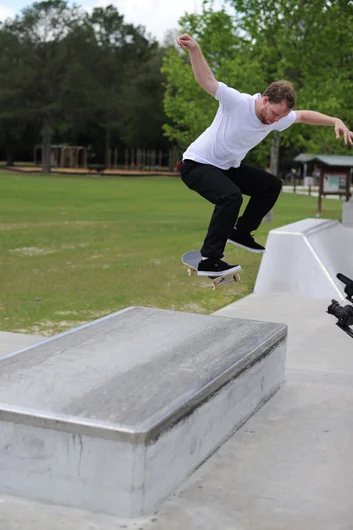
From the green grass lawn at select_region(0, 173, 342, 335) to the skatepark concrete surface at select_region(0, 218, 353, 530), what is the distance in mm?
4076

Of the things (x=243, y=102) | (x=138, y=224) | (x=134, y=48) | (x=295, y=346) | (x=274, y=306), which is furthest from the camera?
(x=134, y=48)

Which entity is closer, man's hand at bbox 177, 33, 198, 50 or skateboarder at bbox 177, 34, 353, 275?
man's hand at bbox 177, 33, 198, 50

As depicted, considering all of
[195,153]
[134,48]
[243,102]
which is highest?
[134,48]

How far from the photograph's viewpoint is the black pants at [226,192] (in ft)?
20.5

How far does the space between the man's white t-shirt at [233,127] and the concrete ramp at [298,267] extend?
19.5 ft

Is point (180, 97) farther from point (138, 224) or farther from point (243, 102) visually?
point (243, 102)

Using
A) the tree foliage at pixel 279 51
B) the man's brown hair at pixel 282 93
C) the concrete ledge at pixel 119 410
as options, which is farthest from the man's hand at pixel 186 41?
the tree foliage at pixel 279 51

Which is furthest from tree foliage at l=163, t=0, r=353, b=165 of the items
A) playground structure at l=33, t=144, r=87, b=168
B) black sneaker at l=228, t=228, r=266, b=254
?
playground structure at l=33, t=144, r=87, b=168

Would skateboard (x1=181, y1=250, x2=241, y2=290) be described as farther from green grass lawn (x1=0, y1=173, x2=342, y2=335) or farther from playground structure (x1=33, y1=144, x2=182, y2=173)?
playground structure (x1=33, y1=144, x2=182, y2=173)

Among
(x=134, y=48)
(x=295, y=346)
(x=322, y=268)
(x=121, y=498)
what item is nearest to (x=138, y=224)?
(x=322, y=268)

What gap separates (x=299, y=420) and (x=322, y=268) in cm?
604

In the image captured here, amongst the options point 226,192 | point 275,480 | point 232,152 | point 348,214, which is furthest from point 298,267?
point 348,214

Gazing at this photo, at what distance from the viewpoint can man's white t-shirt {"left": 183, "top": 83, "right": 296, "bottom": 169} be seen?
19.1 ft

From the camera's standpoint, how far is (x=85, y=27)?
242ft
